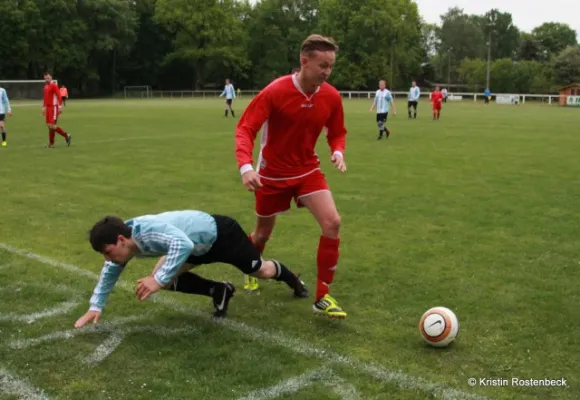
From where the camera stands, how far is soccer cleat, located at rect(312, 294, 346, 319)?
4469 mm

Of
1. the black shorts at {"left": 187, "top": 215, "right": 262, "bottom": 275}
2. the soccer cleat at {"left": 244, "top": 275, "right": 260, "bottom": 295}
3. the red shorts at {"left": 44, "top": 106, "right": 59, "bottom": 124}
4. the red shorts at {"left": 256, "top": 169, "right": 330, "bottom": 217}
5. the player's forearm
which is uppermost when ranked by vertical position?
the red shorts at {"left": 44, "top": 106, "right": 59, "bottom": 124}

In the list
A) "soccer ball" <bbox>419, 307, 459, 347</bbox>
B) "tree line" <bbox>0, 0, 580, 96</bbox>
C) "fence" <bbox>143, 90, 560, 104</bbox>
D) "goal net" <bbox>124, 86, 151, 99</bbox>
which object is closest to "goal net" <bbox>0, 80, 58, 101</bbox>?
"tree line" <bbox>0, 0, 580, 96</bbox>

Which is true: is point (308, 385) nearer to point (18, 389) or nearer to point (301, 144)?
point (18, 389)

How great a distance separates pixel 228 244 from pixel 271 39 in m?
83.0

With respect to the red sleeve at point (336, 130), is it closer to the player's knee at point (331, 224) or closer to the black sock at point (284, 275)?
the player's knee at point (331, 224)

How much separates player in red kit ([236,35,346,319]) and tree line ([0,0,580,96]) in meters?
66.6

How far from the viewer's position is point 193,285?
15.2 feet

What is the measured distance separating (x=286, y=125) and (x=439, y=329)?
198 centimetres

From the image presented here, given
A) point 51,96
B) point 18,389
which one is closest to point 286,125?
point 18,389

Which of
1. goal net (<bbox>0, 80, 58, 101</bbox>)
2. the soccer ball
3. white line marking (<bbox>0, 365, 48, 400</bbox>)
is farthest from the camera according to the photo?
goal net (<bbox>0, 80, 58, 101</bbox>)

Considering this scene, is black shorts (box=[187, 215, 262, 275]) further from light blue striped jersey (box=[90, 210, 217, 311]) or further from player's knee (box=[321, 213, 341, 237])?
player's knee (box=[321, 213, 341, 237])

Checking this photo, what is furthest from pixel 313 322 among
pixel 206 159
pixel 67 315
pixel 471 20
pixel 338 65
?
pixel 471 20

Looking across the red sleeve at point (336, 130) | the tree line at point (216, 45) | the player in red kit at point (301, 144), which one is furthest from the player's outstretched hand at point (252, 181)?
the tree line at point (216, 45)

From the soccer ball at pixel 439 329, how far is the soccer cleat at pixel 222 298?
154 centimetres
